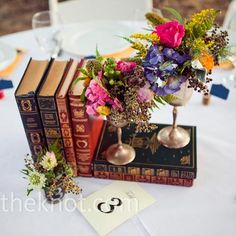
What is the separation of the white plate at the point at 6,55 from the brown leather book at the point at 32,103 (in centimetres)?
45

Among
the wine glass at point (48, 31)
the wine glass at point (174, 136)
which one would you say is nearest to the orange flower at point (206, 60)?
the wine glass at point (174, 136)

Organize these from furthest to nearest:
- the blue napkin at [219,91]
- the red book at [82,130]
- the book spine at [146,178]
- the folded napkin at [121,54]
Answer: the folded napkin at [121,54] < the blue napkin at [219,91] < the book spine at [146,178] < the red book at [82,130]

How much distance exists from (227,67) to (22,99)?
82 centimetres

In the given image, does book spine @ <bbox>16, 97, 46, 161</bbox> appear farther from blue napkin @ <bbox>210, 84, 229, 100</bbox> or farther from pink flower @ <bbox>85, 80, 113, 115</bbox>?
blue napkin @ <bbox>210, 84, 229, 100</bbox>

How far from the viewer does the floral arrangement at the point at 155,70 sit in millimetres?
853

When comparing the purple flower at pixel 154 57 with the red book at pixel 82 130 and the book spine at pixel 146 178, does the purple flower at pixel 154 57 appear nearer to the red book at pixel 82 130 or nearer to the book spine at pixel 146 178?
the red book at pixel 82 130

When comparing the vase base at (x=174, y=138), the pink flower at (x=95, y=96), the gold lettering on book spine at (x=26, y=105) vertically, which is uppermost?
the pink flower at (x=95, y=96)

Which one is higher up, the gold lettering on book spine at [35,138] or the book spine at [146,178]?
the gold lettering on book spine at [35,138]

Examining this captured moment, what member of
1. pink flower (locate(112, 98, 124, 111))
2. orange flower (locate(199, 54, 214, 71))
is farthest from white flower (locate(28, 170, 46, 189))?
orange flower (locate(199, 54, 214, 71))

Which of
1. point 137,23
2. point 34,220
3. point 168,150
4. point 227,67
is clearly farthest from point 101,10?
point 34,220

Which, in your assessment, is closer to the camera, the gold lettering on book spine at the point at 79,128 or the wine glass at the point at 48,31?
the gold lettering on book spine at the point at 79,128

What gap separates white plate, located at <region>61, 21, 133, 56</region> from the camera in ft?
4.91

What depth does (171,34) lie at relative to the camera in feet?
2.76

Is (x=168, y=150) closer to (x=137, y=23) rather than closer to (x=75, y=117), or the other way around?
(x=75, y=117)
